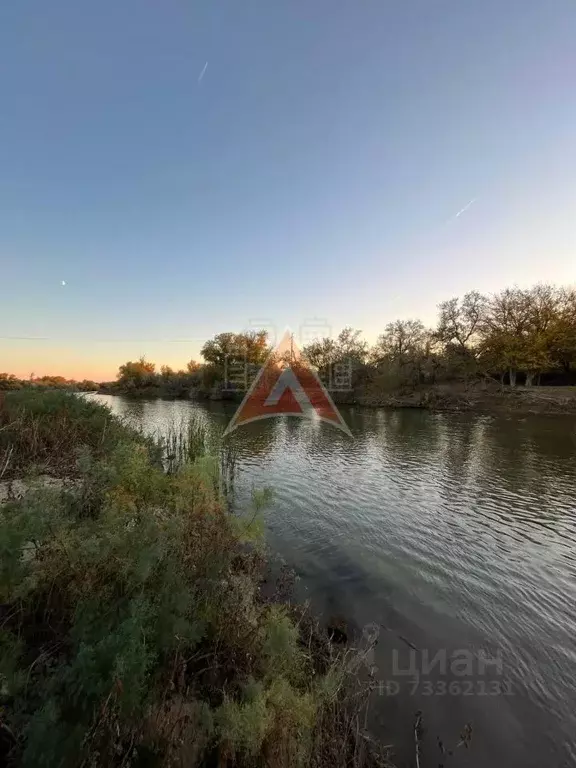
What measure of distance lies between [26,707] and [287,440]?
18.0 m

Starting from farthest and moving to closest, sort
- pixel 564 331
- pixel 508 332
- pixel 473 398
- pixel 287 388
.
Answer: pixel 287 388
pixel 508 332
pixel 564 331
pixel 473 398

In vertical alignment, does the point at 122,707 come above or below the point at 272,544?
above

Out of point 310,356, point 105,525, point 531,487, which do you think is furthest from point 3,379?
point 310,356

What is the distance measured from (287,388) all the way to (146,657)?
139ft

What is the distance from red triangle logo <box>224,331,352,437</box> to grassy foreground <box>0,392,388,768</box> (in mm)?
33087

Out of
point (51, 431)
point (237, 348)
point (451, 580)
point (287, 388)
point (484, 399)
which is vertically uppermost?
point (237, 348)

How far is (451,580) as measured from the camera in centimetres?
645

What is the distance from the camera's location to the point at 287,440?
20047 mm

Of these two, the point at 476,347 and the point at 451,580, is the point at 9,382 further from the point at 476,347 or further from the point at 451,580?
the point at 476,347

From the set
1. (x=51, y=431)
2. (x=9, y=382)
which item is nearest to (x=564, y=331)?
(x=51, y=431)

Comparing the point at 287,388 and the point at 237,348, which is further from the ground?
the point at 237,348

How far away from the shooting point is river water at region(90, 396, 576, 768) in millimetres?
3756

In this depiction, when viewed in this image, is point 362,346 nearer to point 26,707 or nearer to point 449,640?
point 449,640

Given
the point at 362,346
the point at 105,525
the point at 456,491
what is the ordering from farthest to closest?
the point at 362,346 < the point at 456,491 < the point at 105,525
